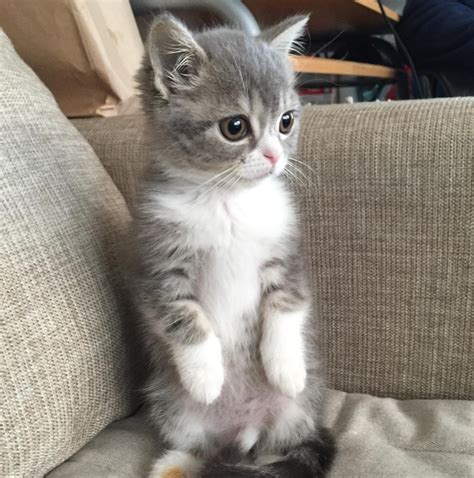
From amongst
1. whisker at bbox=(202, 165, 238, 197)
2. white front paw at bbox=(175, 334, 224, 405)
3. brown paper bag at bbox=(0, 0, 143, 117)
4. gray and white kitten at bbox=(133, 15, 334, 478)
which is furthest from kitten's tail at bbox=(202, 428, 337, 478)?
brown paper bag at bbox=(0, 0, 143, 117)

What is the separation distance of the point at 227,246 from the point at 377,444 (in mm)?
455

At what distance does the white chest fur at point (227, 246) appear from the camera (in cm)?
94

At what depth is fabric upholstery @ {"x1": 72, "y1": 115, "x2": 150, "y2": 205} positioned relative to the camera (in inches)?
→ 54.4

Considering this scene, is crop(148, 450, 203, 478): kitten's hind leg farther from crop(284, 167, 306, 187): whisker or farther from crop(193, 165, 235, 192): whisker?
crop(284, 167, 306, 187): whisker

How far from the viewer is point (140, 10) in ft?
5.27

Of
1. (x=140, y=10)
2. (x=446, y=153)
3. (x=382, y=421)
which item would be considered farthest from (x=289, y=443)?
(x=140, y=10)

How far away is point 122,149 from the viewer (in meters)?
1.39

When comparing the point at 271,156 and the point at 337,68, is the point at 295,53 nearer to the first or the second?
the point at 337,68

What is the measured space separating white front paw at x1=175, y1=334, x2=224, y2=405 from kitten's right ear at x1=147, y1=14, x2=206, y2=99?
46 centimetres

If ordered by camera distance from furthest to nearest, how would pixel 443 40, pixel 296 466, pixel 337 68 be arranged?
pixel 443 40, pixel 337 68, pixel 296 466

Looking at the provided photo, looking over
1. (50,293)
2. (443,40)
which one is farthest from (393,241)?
(443,40)

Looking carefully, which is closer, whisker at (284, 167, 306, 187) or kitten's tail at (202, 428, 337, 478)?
kitten's tail at (202, 428, 337, 478)

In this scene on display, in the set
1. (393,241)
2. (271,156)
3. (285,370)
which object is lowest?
(285,370)

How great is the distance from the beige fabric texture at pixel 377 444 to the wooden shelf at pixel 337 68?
89 centimetres
